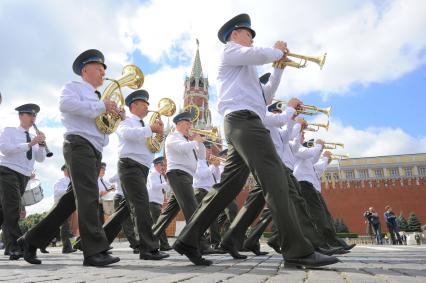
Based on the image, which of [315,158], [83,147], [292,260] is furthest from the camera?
[315,158]

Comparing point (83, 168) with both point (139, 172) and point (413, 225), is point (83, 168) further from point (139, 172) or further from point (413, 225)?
point (413, 225)

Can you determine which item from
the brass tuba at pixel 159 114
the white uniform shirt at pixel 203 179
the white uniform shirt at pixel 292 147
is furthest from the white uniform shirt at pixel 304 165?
the brass tuba at pixel 159 114

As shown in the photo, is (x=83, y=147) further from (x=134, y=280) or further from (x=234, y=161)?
(x=134, y=280)

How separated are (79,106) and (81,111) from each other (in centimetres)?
6

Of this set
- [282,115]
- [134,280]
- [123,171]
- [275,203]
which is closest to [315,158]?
[282,115]

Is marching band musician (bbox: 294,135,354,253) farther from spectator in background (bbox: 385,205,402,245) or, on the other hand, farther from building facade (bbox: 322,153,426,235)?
building facade (bbox: 322,153,426,235)

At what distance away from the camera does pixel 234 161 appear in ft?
12.4

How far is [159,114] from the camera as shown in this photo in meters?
6.51

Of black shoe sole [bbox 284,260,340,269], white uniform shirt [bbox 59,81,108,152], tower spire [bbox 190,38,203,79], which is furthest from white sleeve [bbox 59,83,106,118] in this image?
tower spire [bbox 190,38,203,79]

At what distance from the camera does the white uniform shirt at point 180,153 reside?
611 cm

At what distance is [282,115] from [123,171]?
7.73 ft

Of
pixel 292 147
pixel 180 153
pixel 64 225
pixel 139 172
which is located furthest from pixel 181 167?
pixel 64 225

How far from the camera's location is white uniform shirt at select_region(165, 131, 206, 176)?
6.11 m

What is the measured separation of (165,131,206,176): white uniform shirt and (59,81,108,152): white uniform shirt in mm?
1843
